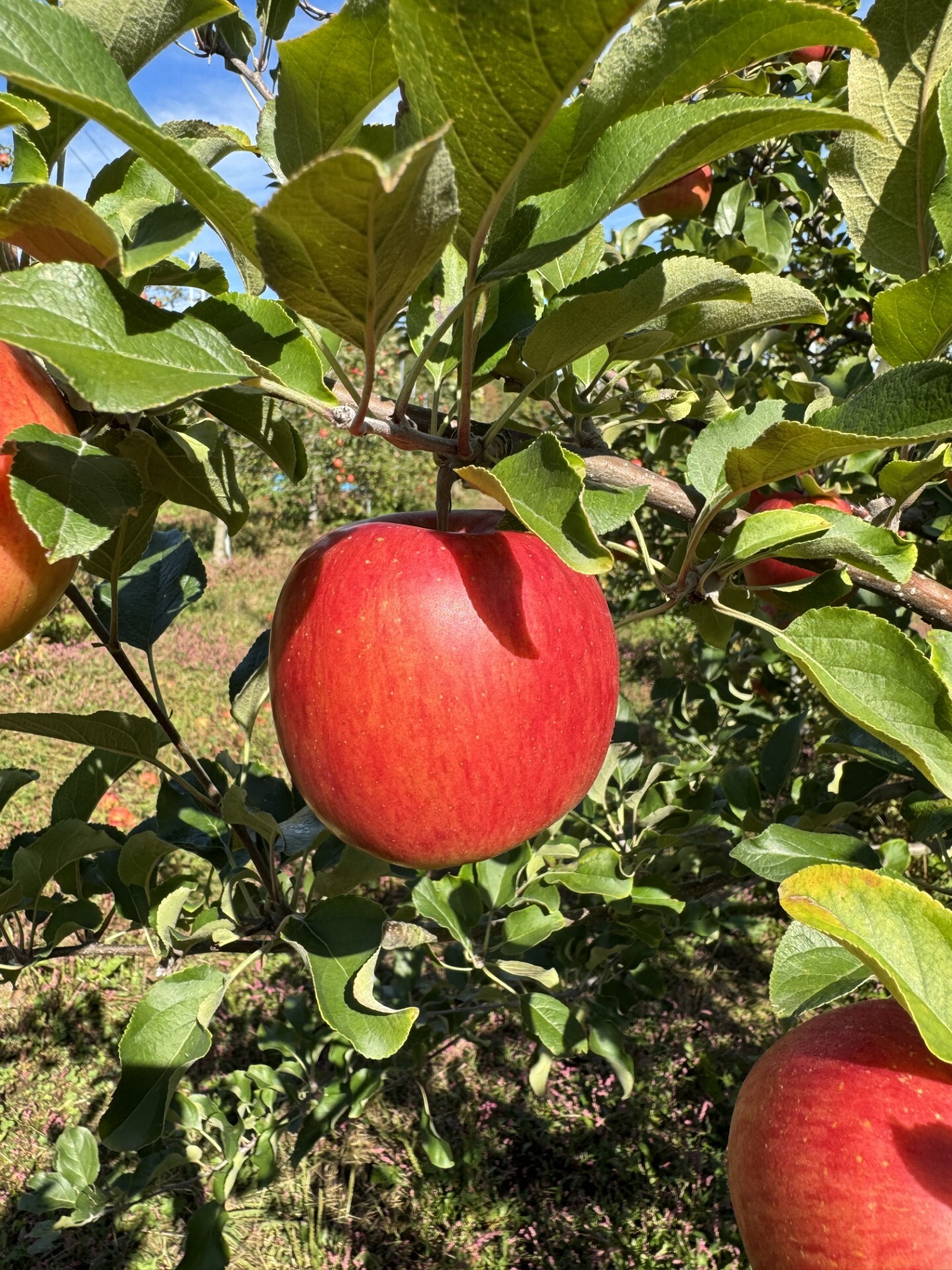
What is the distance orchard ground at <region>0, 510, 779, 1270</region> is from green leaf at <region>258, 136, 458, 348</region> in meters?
1.36

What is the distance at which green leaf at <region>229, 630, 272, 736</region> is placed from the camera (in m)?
1.00

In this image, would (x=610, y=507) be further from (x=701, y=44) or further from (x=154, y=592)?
(x=154, y=592)

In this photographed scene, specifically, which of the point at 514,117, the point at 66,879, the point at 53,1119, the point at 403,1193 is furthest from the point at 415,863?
the point at 53,1119

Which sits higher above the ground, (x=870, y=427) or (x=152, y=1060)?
(x=870, y=427)

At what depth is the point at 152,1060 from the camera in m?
0.78

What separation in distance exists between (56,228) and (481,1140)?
2128 millimetres

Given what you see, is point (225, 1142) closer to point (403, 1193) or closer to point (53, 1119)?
point (403, 1193)

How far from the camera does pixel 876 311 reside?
0.65m

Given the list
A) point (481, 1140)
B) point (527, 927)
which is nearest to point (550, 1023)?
point (527, 927)

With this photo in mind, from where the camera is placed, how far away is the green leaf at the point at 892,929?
0.49 m

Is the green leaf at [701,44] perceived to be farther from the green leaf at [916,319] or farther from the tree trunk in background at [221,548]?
the tree trunk in background at [221,548]

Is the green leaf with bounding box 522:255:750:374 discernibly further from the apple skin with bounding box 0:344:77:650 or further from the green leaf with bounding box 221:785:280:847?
the green leaf with bounding box 221:785:280:847

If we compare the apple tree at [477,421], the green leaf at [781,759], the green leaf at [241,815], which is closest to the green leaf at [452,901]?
the apple tree at [477,421]

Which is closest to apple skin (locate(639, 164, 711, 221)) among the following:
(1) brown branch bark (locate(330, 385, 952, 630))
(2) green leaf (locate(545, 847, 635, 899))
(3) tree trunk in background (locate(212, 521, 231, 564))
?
(1) brown branch bark (locate(330, 385, 952, 630))
